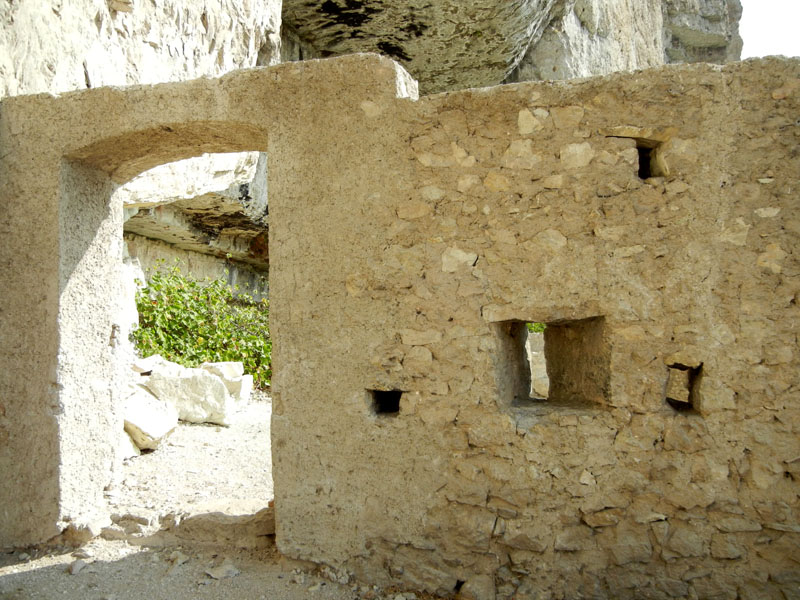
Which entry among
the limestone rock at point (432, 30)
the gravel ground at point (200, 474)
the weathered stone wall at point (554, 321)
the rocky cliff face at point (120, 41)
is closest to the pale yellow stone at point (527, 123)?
the weathered stone wall at point (554, 321)

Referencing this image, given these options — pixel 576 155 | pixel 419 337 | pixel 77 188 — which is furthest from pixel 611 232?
pixel 77 188

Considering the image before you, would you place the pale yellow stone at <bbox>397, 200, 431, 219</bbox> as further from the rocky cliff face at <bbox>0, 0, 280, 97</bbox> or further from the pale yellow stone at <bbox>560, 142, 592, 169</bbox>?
the rocky cliff face at <bbox>0, 0, 280, 97</bbox>

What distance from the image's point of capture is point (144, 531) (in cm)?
324

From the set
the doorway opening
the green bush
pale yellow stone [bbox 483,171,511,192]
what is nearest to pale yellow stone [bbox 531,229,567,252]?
pale yellow stone [bbox 483,171,511,192]

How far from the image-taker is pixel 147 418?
4551mm

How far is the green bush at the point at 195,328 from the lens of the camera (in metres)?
6.70

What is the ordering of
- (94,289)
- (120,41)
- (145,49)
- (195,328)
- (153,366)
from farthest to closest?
(195,328), (153,366), (145,49), (120,41), (94,289)

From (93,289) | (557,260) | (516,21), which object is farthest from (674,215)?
(516,21)

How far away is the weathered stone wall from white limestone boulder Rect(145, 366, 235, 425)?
2.85 meters

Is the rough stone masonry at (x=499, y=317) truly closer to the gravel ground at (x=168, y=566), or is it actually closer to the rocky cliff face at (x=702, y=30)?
the gravel ground at (x=168, y=566)

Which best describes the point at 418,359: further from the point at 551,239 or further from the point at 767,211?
the point at 767,211

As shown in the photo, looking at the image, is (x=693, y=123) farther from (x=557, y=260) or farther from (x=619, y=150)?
(x=557, y=260)

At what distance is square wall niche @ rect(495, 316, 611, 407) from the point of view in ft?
8.57

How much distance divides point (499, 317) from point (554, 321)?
0.82ft
